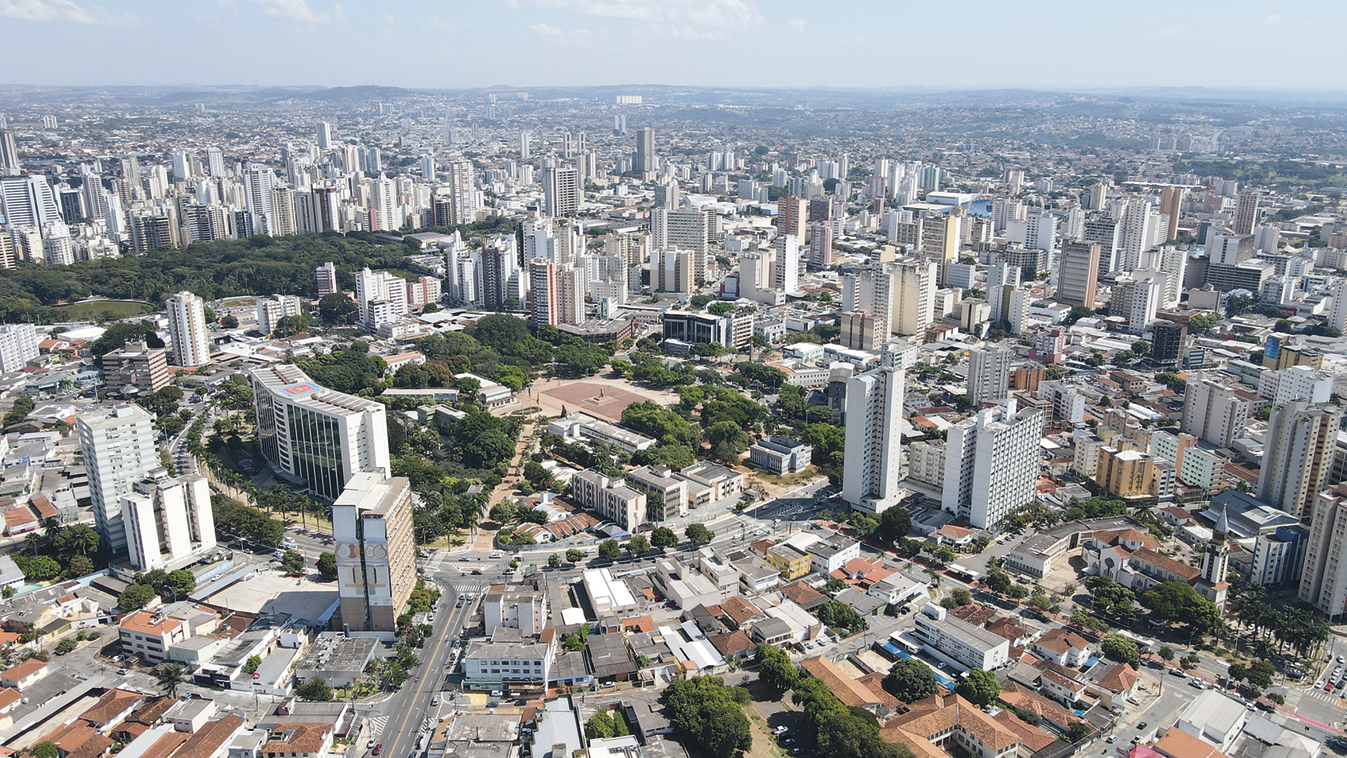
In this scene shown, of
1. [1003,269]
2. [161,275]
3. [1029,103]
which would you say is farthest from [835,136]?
[161,275]

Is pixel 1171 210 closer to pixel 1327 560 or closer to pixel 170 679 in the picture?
pixel 1327 560

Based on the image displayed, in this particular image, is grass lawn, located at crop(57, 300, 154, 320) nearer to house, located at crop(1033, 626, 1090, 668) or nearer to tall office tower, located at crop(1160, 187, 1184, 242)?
house, located at crop(1033, 626, 1090, 668)

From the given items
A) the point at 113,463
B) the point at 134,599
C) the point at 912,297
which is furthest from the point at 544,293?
the point at 134,599

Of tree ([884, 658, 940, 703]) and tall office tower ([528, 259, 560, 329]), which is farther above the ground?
tall office tower ([528, 259, 560, 329])

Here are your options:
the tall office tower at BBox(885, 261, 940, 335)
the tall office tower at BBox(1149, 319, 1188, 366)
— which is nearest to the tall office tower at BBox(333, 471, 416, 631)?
the tall office tower at BBox(885, 261, 940, 335)

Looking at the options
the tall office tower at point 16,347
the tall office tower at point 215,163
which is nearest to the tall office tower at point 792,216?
the tall office tower at point 16,347

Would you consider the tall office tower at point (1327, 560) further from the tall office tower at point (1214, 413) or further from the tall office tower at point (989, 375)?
the tall office tower at point (989, 375)
